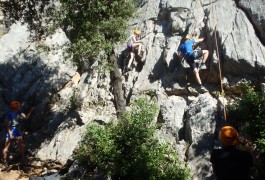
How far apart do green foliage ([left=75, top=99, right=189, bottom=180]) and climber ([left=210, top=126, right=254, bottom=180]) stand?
3884 mm

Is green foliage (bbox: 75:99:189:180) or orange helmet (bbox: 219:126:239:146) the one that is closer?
orange helmet (bbox: 219:126:239:146)

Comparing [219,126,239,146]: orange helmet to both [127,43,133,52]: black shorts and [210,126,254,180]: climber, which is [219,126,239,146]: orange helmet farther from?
[127,43,133,52]: black shorts

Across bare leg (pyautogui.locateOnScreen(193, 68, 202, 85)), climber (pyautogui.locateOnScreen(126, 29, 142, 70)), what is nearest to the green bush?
bare leg (pyautogui.locateOnScreen(193, 68, 202, 85))

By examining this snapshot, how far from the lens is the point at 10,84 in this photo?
18.0 meters

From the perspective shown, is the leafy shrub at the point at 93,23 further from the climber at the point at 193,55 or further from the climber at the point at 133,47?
the climber at the point at 193,55

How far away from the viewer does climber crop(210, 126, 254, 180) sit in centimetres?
570

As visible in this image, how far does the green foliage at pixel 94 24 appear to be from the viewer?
1198cm

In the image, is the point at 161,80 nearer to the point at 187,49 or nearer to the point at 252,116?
the point at 187,49

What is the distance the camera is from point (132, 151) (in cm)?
1020

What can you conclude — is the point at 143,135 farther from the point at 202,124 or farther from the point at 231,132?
the point at 231,132

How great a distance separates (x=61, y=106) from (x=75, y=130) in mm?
2661

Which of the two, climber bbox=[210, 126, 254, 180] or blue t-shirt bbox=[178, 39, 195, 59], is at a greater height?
blue t-shirt bbox=[178, 39, 195, 59]

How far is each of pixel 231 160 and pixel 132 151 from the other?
4.81 m

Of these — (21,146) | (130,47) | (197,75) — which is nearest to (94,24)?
(130,47)
